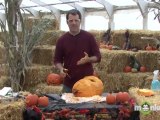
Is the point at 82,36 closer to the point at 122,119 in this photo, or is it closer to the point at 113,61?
the point at 122,119

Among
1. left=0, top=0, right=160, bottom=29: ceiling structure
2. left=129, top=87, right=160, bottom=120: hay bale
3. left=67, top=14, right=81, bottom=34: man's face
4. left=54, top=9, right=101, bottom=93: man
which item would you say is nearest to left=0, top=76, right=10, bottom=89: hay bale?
left=54, top=9, right=101, bottom=93: man

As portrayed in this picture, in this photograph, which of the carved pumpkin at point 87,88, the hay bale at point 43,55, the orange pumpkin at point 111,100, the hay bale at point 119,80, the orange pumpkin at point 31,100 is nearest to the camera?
the orange pumpkin at point 31,100

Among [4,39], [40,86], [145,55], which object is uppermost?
[4,39]

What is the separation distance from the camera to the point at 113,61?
7383 mm

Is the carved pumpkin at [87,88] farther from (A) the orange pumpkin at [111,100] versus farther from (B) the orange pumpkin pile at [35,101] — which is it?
(B) the orange pumpkin pile at [35,101]

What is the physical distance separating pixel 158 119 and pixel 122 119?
34 cm

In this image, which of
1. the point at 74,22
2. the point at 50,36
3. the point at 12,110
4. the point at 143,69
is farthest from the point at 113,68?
the point at 12,110

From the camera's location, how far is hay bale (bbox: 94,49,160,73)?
7.36m

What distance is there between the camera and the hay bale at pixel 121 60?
7363 mm

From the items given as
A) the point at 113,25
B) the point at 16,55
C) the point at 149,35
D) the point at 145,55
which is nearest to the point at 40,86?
the point at 16,55

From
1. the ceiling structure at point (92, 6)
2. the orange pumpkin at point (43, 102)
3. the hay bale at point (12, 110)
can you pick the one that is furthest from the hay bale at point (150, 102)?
the ceiling structure at point (92, 6)

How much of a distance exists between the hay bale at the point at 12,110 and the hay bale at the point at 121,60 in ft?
14.6

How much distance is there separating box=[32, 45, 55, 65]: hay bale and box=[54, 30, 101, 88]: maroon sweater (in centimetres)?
393

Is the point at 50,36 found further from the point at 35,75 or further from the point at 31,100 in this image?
the point at 31,100
